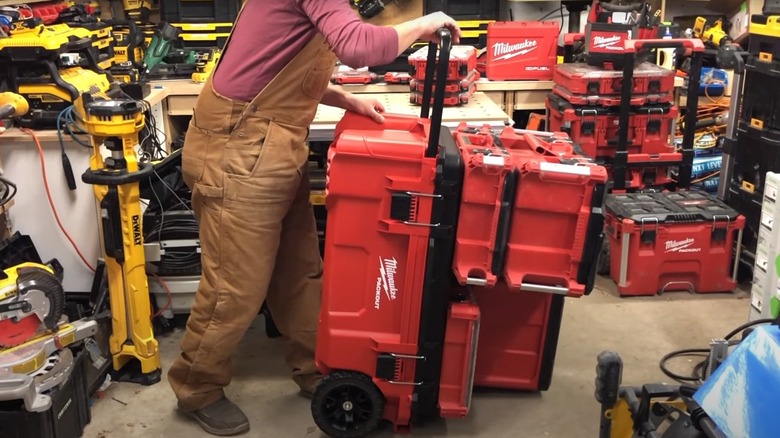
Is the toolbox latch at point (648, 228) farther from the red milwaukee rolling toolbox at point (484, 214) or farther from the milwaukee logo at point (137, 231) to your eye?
the milwaukee logo at point (137, 231)

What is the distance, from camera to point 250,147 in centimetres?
227

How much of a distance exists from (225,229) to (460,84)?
73.8 inches

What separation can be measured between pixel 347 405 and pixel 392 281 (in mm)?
450

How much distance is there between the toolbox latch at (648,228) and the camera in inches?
137

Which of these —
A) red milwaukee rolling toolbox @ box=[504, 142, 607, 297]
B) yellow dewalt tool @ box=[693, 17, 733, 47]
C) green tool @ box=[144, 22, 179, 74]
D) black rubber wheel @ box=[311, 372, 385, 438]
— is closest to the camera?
red milwaukee rolling toolbox @ box=[504, 142, 607, 297]

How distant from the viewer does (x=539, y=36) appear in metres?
4.43

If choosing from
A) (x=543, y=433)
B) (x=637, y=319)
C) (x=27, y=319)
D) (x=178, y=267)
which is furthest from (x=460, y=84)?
(x=27, y=319)

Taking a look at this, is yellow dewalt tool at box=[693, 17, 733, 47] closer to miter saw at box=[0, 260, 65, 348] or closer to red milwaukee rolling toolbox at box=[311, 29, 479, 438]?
red milwaukee rolling toolbox at box=[311, 29, 479, 438]

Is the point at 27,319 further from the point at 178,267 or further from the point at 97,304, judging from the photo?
the point at 178,267

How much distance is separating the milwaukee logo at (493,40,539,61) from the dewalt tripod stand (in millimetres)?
2380

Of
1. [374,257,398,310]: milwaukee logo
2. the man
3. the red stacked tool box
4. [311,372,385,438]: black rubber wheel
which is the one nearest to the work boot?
the man

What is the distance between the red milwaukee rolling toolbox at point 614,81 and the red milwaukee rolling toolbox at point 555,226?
1.94 metres

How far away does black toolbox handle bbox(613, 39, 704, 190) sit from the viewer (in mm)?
3816

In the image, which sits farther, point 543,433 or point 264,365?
point 264,365
